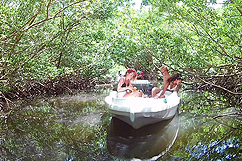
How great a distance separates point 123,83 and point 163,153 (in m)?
2.28

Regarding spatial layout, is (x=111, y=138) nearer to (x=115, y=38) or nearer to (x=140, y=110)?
(x=140, y=110)

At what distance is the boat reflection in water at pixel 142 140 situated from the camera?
12.7ft

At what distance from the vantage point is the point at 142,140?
450cm

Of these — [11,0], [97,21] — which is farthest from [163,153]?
[97,21]

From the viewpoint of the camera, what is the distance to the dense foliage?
567 centimetres

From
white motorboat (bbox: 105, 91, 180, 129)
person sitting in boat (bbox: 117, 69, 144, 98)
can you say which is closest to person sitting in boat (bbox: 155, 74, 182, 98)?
person sitting in boat (bbox: 117, 69, 144, 98)

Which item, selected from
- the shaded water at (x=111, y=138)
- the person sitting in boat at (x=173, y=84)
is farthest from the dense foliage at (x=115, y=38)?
the shaded water at (x=111, y=138)

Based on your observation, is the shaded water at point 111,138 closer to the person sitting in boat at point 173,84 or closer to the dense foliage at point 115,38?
the person sitting in boat at point 173,84

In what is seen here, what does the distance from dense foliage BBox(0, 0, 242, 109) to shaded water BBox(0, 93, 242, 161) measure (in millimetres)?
1133

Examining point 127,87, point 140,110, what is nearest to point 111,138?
point 140,110

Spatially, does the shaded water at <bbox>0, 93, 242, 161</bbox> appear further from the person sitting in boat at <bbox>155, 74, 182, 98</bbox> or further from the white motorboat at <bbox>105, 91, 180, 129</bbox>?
the person sitting in boat at <bbox>155, 74, 182, 98</bbox>

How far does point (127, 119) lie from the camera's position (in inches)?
180

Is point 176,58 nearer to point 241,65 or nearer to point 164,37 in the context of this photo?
point 164,37

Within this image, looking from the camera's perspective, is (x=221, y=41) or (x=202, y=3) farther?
(x=202, y=3)
